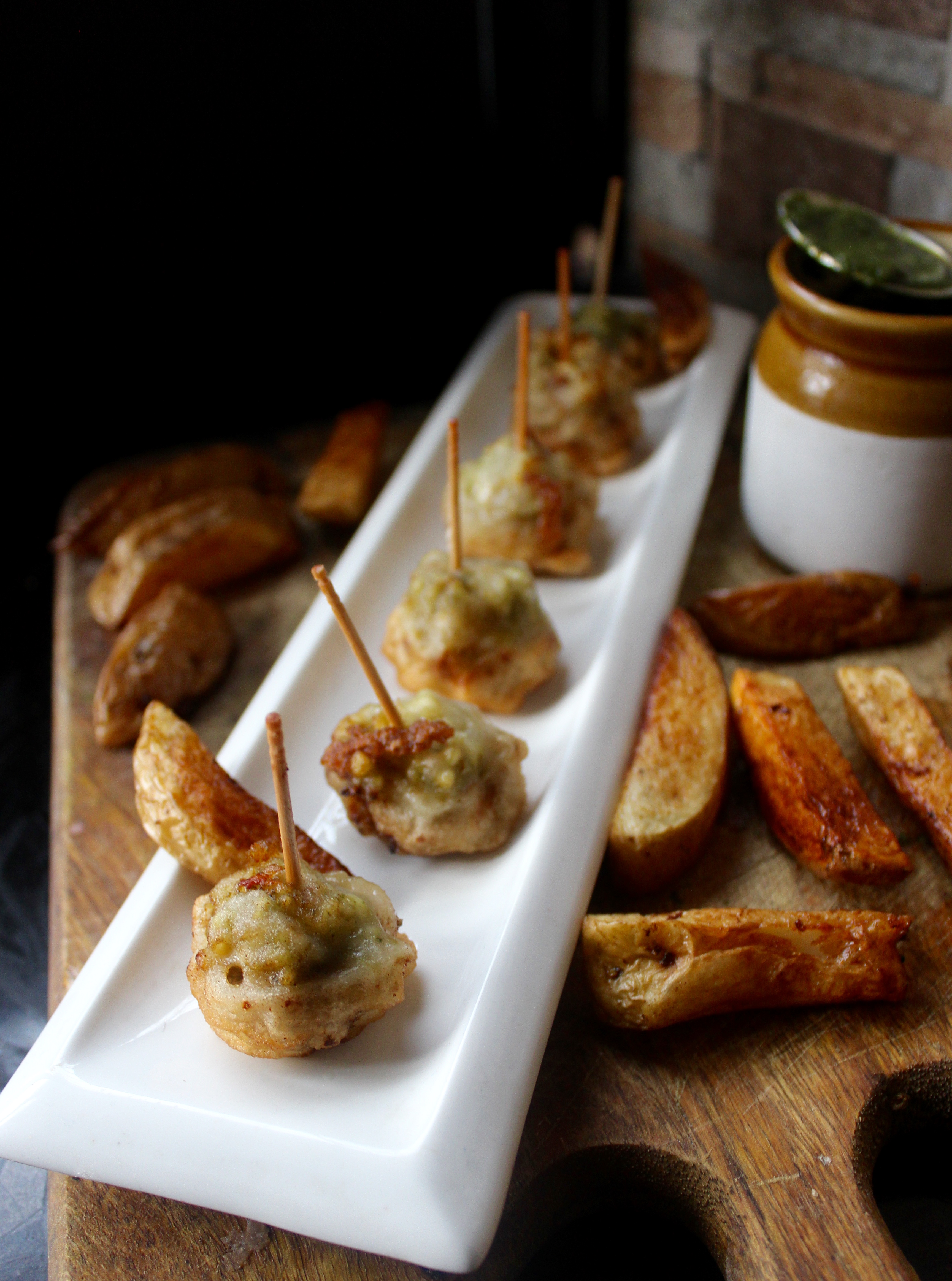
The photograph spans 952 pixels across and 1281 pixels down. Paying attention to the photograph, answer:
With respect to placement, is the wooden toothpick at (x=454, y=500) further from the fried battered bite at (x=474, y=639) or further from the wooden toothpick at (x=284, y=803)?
the wooden toothpick at (x=284, y=803)

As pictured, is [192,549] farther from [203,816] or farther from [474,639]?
[203,816]

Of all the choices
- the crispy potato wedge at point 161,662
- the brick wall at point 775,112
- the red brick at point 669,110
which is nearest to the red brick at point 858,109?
the brick wall at point 775,112

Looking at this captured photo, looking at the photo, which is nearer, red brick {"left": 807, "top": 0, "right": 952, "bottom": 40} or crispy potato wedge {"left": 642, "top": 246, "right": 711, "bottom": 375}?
red brick {"left": 807, "top": 0, "right": 952, "bottom": 40}

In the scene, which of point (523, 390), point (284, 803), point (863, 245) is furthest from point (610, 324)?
point (284, 803)

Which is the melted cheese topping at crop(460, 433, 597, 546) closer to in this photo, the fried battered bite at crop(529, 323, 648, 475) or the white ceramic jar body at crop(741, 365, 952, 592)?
the fried battered bite at crop(529, 323, 648, 475)

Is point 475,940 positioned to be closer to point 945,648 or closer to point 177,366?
point 945,648

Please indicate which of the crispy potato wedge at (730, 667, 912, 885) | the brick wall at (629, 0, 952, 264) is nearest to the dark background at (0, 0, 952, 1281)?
the brick wall at (629, 0, 952, 264)
